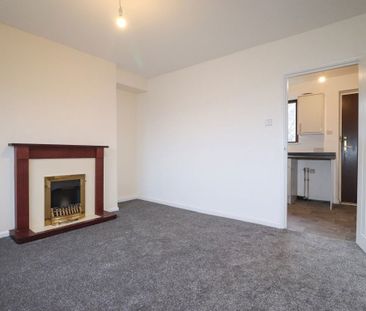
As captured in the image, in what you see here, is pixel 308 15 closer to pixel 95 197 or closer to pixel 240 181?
pixel 240 181

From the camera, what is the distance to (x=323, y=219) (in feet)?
11.7

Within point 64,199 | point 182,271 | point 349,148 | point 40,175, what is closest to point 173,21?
point 40,175

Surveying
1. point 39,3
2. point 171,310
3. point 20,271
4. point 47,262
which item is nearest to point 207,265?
point 171,310

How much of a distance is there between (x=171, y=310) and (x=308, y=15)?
3.19 meters

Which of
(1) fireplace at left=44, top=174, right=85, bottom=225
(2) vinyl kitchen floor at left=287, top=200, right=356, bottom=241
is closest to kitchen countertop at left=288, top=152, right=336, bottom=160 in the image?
(2) vinyl kitchen floor at left=287, top=200, right=356, bottom=241

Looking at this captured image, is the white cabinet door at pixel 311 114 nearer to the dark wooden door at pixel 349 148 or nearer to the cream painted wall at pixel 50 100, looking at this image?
the dark wooden door at pixel 349 148

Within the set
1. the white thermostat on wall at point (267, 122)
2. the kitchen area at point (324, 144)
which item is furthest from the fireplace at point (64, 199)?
the kitchen area at point (324, 144)

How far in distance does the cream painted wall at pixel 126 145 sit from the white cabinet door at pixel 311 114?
3695 mm

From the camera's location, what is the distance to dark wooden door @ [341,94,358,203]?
14.6 feet

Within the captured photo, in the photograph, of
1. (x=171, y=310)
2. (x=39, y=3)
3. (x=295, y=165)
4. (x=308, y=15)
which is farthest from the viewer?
(x=295, y=165)

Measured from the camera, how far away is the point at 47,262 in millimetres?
2143

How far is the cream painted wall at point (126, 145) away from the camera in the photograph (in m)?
4.77

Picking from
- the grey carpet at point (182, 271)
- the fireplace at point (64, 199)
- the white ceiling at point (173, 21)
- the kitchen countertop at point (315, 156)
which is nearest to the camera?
the grey carpet at point (182, 271)

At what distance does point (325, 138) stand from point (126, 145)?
4.27 meters
